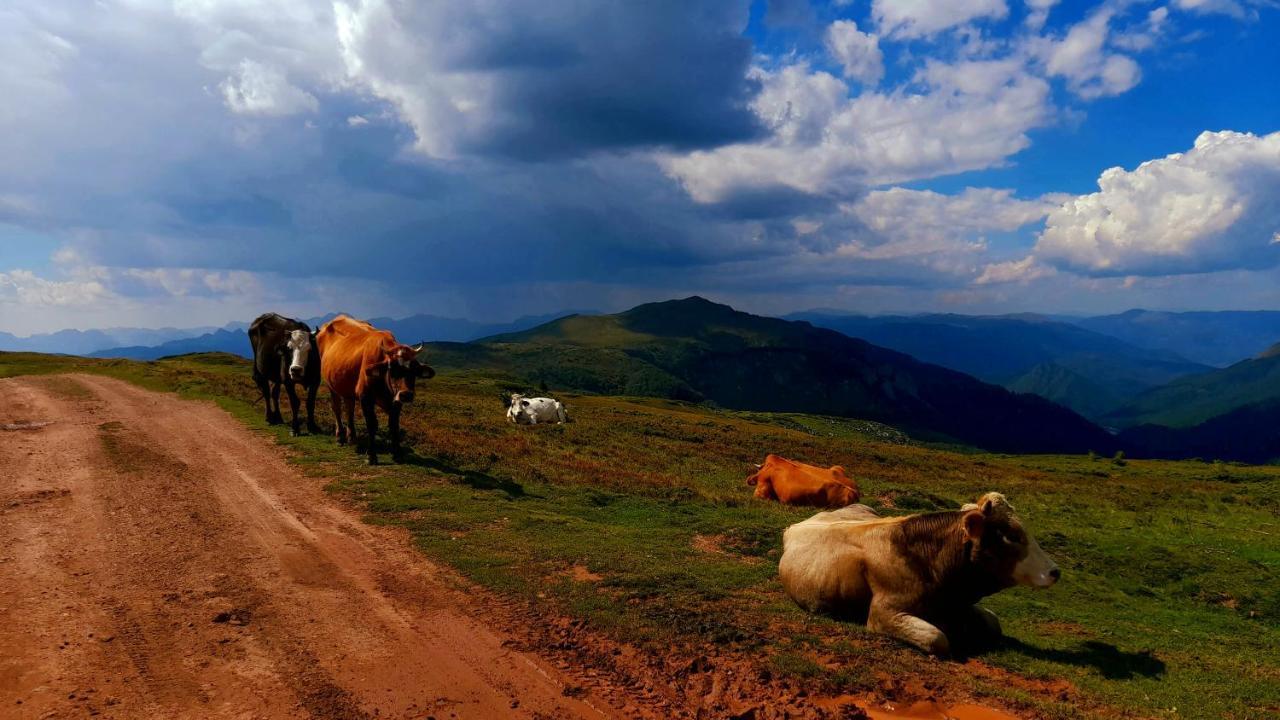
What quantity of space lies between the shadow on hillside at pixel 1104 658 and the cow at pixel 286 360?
69.4 ft

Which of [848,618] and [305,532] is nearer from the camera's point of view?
[848,618]

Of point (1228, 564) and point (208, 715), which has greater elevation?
point (208, 715)

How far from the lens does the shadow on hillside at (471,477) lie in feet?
55.9

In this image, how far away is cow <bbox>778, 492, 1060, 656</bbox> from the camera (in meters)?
8.83

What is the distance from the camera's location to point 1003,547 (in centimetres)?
887

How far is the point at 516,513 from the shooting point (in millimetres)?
14453

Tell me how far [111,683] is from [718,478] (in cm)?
2043

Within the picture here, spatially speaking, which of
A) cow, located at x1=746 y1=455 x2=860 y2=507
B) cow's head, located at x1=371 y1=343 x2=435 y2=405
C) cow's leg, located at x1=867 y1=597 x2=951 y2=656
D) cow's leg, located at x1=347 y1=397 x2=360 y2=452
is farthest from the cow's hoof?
cow's leg, located at x1=347 y1=397 x2=360 y2=452

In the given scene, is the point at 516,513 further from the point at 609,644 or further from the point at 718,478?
the point at 718,478

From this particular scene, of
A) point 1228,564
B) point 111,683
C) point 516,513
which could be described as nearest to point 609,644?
point 111,683

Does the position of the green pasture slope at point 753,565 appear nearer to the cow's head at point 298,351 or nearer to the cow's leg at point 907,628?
the cow's leg at point 907,628

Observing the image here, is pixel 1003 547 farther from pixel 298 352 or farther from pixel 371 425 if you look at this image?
pixel 298 352

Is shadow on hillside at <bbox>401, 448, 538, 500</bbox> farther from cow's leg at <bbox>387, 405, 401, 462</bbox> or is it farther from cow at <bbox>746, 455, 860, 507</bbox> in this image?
cow at <bbox>746, 455, 860, 507</bbox>

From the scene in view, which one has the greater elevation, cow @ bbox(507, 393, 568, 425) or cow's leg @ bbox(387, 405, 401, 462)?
cow's leg @ bbox(387, 405, 401, 462)
